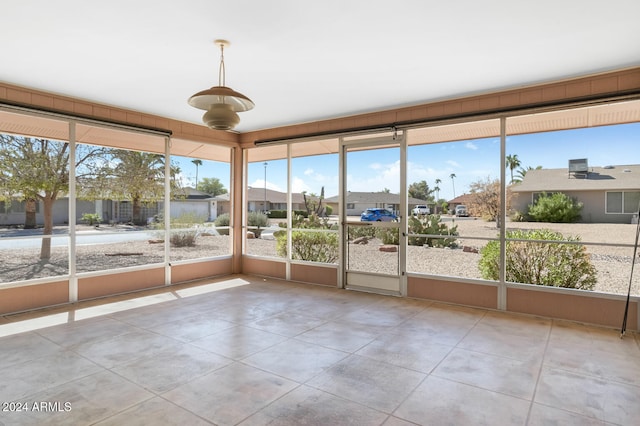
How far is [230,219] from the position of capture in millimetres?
7488

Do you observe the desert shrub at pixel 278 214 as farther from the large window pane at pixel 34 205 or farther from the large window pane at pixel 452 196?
the large window pane at pixel 34 205

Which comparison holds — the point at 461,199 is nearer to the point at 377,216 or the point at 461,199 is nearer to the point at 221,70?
the point at 377,216

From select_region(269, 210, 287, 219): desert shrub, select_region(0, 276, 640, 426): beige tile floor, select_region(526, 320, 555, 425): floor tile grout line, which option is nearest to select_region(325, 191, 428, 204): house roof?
select_region(269, 210, 287, 219): desert shrub

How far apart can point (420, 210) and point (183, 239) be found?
4.29 meters

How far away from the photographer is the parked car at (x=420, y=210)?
5.59 metres

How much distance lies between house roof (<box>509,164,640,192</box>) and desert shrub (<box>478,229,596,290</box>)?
63cm

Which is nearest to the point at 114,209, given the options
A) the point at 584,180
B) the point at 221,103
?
the point at 221,103

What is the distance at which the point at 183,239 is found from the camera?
6.77 metres

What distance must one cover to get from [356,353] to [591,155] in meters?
3.90

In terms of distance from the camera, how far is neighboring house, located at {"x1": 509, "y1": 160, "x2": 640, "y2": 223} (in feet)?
14.1

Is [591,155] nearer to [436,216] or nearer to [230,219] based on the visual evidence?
[436,216]

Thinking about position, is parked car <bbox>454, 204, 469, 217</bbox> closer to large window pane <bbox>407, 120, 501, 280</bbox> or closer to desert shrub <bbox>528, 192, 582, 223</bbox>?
large window pane <bbox>407, 120, 501, 280</bbox>

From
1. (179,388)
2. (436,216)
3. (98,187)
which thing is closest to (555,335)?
(436,216)

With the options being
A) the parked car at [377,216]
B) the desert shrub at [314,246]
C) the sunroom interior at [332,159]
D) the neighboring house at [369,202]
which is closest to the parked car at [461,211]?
the sunroom interior at [332,159]
